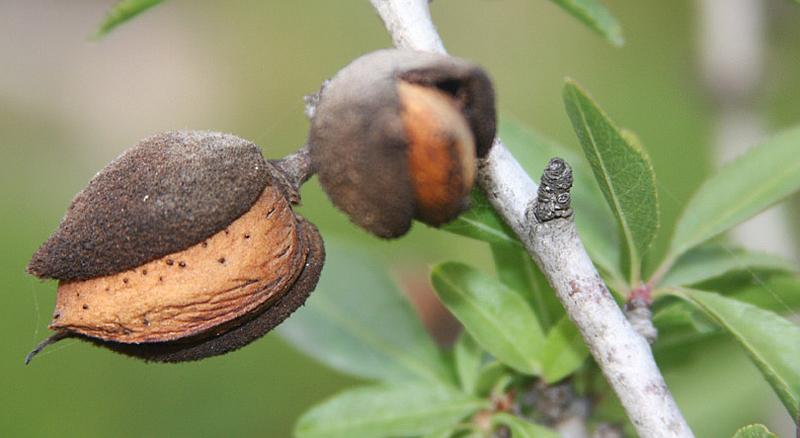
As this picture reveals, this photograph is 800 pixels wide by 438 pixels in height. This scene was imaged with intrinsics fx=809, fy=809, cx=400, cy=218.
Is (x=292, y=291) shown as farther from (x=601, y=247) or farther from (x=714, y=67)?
(x=714, y=67)

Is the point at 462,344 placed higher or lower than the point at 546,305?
lower

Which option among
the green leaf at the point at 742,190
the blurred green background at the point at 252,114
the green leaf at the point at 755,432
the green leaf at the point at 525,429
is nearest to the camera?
the green leaf at the point at 755,432

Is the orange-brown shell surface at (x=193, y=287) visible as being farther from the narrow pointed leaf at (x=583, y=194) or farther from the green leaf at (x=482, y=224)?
the narrow pointed leaf at (x=583, y=194)

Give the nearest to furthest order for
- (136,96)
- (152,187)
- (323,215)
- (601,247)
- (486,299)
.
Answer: (152,187), (486,299), (601,247), (323,215), (136,96)

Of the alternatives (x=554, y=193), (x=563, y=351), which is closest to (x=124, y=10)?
(x=554, y=193)

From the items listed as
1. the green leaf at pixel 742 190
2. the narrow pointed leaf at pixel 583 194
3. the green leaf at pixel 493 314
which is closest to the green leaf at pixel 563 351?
the green leaf at pixel 493 314

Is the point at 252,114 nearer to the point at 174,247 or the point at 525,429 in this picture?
the point at 525,429

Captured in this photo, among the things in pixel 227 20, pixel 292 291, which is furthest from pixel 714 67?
pixel 227 20
